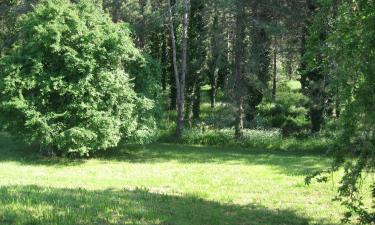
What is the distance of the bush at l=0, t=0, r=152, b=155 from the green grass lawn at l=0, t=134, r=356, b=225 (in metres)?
1.55

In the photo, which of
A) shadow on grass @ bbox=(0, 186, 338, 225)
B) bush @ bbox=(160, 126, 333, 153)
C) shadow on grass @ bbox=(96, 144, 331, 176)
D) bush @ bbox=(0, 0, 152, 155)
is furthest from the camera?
bush @ bbox=(160, 126, 333, 153)

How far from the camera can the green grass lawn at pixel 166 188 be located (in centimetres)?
914

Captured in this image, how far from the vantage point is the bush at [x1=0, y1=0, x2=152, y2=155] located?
22.1 meters

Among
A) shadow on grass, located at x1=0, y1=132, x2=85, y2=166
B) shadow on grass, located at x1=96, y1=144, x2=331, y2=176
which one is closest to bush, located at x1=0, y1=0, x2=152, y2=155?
shadow on grass, located at x1=0, y1=132, x2=85, y2=166

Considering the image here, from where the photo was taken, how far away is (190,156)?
25.1m

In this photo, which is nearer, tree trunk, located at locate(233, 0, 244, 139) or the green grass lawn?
the green grass lawn

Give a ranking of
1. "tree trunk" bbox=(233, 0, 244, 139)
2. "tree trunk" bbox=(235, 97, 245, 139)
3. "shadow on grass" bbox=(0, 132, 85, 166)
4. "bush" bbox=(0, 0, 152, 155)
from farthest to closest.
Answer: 1. "tree trunk" bbox=(235, 97, 245, 139)
2. "tree trunk" bbox=(233, 0, 244, 139)
3. "shadow on grass" bbox=(0, 132, 85, 166)
4. "bush" bbox=(0, 0, 152, 155)

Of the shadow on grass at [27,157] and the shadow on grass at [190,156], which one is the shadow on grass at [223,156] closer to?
the shadow on grass at [190,156]

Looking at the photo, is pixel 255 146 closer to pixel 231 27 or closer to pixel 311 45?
pixel 231 27

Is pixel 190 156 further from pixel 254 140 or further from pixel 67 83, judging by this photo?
pixel 67 83

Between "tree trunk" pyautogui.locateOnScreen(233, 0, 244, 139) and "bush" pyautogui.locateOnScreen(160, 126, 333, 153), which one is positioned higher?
"tree trunk" pyautogui.locateOnScreen(233, 0, 244, 139)

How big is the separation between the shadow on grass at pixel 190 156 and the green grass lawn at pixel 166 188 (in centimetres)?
5

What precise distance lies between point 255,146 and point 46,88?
43.1ft

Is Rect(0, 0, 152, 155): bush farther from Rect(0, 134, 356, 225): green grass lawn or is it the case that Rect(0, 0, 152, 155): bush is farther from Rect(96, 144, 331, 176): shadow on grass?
Rect(96, 144, 331, 176): shadow on grass
